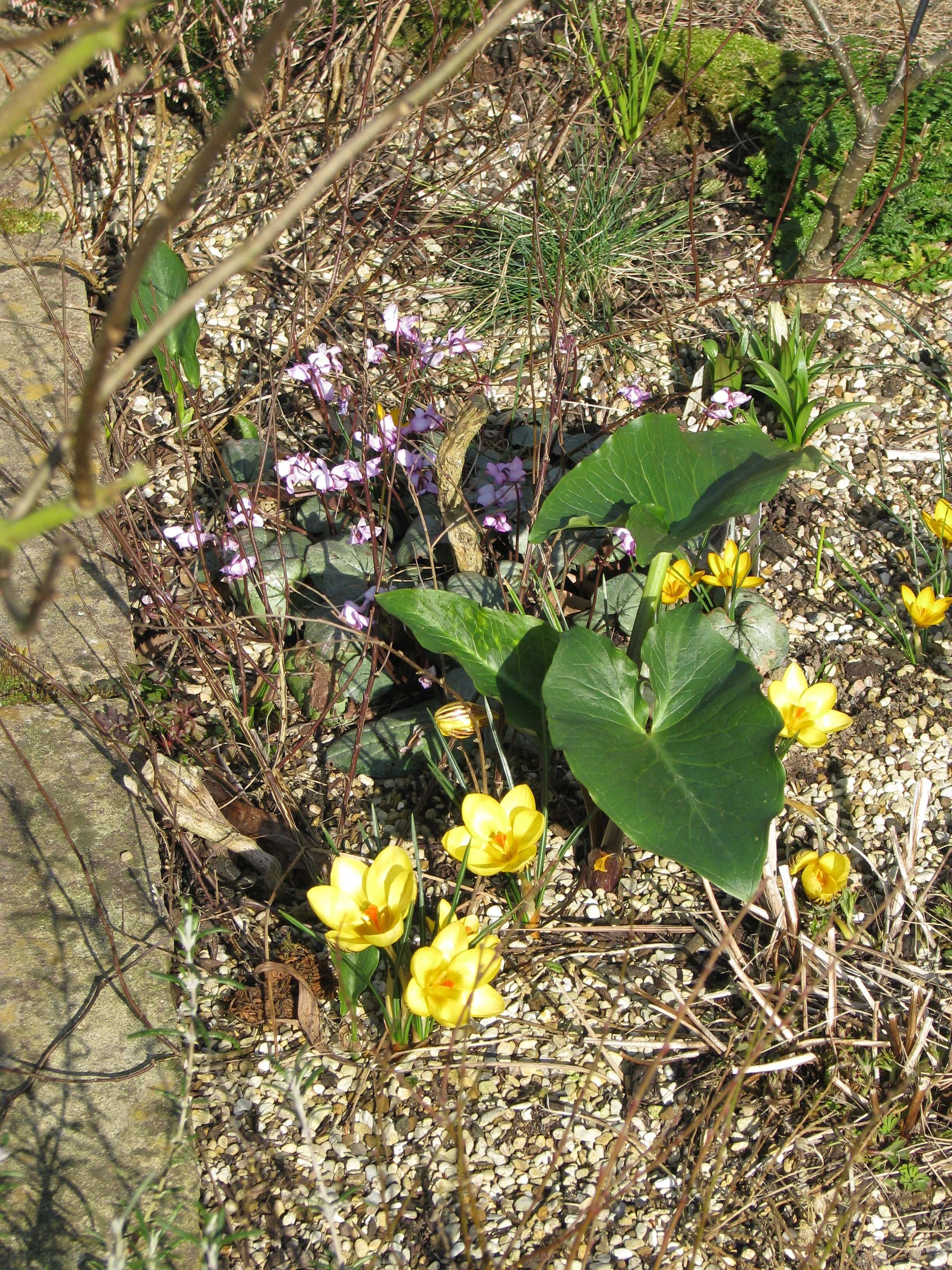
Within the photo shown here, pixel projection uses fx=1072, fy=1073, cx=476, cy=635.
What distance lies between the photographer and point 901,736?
81.8 inches

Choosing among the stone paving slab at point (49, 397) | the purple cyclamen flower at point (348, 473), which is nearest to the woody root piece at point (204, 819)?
the stone paving slab at point (49, 397)

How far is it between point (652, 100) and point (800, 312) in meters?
0.99

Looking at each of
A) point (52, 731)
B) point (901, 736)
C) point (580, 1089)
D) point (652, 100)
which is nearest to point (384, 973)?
point (580, 1089)

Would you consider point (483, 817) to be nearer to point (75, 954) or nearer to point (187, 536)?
point (75, 954)

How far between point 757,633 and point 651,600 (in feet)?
1.43

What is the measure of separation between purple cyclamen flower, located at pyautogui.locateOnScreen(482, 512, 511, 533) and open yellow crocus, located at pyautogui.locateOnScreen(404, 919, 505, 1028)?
38.1 inches

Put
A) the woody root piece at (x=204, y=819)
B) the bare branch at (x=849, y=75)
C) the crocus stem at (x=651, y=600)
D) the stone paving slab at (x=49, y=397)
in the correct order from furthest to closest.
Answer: the bare branch at (x=849, y=75), the stone paving slab at (x=49, y=397), the woody root piece at (x=204, y=819), the crocus stem at (x=651, y=600)

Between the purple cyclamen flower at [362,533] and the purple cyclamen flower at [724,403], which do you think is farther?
the purple cyclamen flower at [724,403]

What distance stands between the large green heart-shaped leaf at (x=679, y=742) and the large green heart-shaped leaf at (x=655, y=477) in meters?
0.18

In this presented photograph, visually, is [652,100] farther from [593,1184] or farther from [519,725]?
[593,1184]

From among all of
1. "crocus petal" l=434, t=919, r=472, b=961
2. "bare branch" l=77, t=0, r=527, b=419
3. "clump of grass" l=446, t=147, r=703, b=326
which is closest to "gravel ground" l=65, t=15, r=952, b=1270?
"crocus petal" l=434, t=919, r=472, b=961

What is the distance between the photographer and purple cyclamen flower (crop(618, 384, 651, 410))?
7.72ft

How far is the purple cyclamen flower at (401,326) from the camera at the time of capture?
2352mm

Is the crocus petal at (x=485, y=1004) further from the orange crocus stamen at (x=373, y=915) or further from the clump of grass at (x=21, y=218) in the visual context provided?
the clump of grass at (x=21, y=218)
